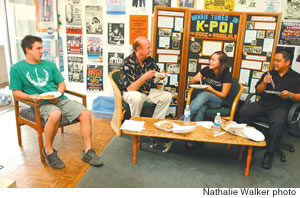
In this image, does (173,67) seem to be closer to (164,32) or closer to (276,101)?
(164,32)

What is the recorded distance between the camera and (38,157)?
8.51 ft

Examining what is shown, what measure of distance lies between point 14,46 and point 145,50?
255cm

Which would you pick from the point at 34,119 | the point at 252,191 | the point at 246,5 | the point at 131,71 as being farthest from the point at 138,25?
the point at 252,191

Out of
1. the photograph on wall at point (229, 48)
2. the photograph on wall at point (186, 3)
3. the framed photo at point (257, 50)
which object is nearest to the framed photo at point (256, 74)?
the framed photo at point (257, 50)

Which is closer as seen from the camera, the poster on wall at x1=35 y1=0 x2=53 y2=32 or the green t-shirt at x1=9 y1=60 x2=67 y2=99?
the green t-shirt at x1=9 y1=60 x2=67 y2=99

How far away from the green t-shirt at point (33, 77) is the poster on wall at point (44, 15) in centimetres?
151

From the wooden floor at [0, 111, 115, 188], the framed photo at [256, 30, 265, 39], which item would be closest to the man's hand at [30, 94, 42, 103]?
the wooden floor at [0, 111, 115, 188]

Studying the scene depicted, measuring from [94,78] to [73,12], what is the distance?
1.15 meters

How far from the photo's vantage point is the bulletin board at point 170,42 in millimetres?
3461

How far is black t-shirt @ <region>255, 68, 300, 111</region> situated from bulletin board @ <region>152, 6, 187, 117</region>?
4.25 feet

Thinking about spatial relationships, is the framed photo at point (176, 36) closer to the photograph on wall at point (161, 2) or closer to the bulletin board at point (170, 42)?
the bulletin board at point (170, 42)

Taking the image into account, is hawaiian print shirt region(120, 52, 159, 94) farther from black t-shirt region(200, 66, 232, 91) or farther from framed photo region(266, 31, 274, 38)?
framed photo region(266, 31, 274, 38)

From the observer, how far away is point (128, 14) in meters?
3.76

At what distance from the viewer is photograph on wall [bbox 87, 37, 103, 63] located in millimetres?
3943
